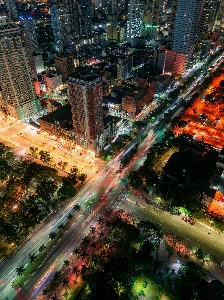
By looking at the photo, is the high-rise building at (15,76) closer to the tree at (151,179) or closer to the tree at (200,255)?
the tree at (151,179)

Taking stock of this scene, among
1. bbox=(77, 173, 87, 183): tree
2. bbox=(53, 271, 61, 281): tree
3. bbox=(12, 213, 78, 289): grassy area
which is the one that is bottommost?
bbox=(12, 213, 78, 289): grassy area

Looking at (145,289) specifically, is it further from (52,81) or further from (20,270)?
(52,81)

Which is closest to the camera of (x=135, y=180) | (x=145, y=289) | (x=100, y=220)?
(x=145, y=289)

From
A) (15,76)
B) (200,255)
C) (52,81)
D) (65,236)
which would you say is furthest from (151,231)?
(52,81)

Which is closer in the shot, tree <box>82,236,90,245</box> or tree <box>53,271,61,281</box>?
tree <box>53,271,61,281</box>

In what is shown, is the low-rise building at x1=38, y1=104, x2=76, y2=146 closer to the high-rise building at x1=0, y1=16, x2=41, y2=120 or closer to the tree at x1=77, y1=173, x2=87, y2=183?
the high-rise building at x1=0, y1=16, x2=41, y2=120

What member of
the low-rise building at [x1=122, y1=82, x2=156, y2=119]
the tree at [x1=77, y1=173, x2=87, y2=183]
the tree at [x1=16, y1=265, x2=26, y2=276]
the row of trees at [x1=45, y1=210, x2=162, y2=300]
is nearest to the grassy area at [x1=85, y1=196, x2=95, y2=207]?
the tree at [x1=77, y1=173, x2=87, y2=183]

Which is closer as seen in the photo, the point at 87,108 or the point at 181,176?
the point at 181,176
